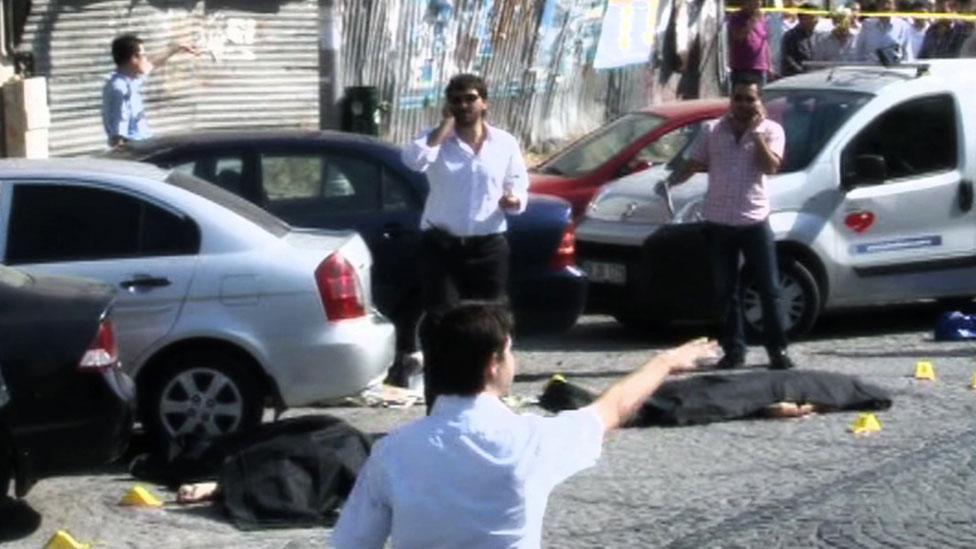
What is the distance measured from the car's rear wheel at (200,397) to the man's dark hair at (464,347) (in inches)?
224

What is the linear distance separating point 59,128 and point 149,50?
56.4 inches

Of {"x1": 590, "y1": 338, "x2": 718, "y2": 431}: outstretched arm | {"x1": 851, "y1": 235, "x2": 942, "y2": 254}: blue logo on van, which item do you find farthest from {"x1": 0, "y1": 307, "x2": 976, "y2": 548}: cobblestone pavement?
{"x1": 590, "y1": 338, "x2": 718, "y2": 431}: outstretched arm

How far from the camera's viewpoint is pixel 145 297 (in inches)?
410

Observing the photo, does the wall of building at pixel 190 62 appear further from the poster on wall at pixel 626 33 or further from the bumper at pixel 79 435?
the bumper at pixel 79 435

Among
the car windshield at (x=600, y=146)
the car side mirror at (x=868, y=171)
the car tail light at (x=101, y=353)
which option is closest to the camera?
the car tail light at (x=101, y=353)

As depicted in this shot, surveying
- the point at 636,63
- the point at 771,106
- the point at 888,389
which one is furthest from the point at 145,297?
the point at 636,63

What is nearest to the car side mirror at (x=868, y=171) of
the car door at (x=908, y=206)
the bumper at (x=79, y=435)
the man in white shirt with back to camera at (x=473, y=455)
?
the car door at (x=908, y=206)

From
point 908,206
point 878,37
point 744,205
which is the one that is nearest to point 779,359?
point 744,205

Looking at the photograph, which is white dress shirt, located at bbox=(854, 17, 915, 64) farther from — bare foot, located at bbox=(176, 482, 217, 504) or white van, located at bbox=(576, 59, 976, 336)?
bare foot, located at bbox=(176, 482, 217, 504)

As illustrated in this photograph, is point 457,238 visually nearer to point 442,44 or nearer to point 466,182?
point 466,182

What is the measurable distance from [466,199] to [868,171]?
4095mm

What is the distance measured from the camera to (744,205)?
1257 centimetres

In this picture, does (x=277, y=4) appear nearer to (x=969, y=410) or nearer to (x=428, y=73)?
(x=428, y=73)

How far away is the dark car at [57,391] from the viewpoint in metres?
8.84
